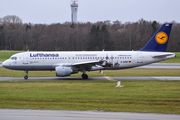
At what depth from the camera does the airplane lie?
3030cm

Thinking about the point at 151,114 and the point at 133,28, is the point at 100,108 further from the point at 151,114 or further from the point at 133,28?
the point at 133,28

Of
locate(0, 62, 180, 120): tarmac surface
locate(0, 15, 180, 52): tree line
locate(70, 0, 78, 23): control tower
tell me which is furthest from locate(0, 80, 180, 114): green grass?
locate(70, 0, 78, 23): control tower

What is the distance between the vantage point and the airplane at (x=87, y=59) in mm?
30297

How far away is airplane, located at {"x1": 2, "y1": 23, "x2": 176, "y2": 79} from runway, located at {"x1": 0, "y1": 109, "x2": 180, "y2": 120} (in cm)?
1573

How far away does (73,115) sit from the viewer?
43.4 ft

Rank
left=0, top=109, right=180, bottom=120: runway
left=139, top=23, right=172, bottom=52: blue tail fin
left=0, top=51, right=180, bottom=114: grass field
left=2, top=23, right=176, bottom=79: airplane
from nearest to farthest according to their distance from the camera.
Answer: left=0, top=109, right=180, bottom=120: runway
left=0, top=51, right=180, bottom=114: grass field
left=2, top=23, right=176, bottom=79: airplane
left=139, top=23, right=172, bottom=52: blue tail fin

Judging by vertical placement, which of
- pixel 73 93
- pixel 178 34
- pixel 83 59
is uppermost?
pixel 178 34

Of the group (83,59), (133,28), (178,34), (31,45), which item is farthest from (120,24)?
(83,59)

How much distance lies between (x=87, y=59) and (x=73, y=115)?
704 inches

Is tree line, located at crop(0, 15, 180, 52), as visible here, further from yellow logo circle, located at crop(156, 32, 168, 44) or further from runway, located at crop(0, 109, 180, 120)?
runway, located at crop(0, 109, 180, 120)

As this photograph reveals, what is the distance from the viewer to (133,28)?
107938mm

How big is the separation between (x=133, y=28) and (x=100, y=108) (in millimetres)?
95737

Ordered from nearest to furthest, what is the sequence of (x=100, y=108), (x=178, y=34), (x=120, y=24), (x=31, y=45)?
1. (x=100, y=108)
2. (x=178, y=34)
3. (x=31, y=45)
4. (x=120, y=24)

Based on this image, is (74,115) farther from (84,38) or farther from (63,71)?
(84,38)
